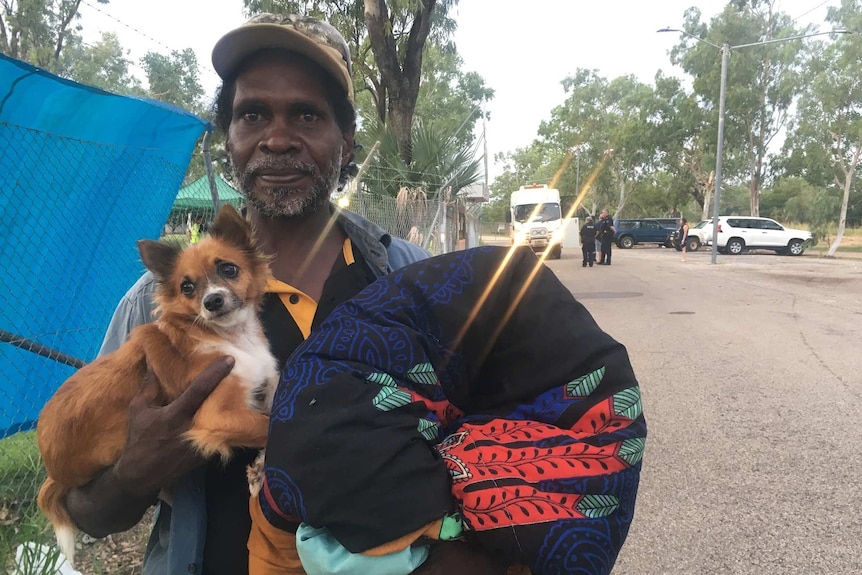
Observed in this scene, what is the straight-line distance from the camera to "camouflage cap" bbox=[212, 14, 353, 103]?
1.86m

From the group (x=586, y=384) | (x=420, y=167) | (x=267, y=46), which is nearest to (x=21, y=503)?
(x=267, y=46)

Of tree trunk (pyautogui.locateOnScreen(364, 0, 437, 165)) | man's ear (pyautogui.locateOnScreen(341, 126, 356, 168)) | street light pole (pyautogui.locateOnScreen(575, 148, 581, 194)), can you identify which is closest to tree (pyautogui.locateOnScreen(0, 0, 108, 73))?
tree trunk (pyautogui.locateOnScreen(364, 0, 437, 165))

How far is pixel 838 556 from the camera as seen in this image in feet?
11.3

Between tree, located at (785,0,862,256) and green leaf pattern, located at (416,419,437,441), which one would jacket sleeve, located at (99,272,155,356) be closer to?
green leaf pattern, located at (416,419,437,441)

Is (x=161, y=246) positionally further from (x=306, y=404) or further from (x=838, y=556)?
(x=838, y=556)

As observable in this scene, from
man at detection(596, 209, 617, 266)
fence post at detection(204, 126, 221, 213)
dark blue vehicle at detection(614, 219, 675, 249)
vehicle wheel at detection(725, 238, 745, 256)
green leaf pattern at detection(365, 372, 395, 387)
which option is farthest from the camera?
dark blue vehicle at detection(614, 219, 675, 249)

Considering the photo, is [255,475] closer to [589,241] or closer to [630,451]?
[630,451]

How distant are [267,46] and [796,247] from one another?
124ft

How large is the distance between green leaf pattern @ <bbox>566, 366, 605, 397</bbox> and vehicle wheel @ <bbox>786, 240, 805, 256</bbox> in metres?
37.6

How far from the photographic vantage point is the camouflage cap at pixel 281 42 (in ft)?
6.10

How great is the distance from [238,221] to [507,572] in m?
1.48

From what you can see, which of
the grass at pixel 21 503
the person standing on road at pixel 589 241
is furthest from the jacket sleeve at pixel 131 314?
the person standing on road at pixel 589 241

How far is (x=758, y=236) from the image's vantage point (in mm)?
32844

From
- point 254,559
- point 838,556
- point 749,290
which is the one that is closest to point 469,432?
point 254,559
